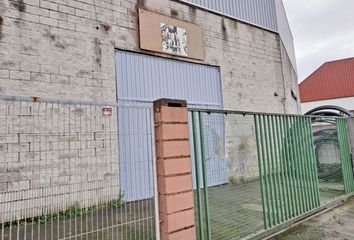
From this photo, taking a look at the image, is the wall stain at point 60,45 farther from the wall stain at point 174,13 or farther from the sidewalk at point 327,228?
the sidewalk at point 327,228

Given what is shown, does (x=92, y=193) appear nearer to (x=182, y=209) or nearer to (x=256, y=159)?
(x=182, y=209)

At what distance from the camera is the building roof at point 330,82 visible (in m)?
23.5

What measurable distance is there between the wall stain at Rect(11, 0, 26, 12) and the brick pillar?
356cm

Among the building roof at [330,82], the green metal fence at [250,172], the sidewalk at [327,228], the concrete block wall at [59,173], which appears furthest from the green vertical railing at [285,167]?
the building roof at [330,82]

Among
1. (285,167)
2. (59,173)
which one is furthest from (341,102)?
(59,173)

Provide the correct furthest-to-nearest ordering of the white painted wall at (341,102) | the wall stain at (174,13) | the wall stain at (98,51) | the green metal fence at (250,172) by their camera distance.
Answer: the white painted wall at (341,102)
the wall stain at (174,13)
the wall stain at (98,51)
the green metal fence at (250,172)

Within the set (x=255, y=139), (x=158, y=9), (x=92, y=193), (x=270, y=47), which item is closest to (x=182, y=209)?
(x=92, y=193)

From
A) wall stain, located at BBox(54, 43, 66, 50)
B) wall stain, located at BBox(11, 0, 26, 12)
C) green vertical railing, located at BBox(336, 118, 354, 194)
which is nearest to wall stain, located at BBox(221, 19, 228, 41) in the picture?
green vertical railing, located at BBox(336, 118, 354, 194)

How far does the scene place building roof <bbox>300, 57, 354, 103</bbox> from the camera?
2353 centimetres

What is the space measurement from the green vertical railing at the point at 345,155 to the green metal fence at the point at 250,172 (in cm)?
110

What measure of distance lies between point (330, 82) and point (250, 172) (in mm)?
24857

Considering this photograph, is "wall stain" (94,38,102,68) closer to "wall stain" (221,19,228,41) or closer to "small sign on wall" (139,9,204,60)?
"small sign on wall" (139,9,204,60)

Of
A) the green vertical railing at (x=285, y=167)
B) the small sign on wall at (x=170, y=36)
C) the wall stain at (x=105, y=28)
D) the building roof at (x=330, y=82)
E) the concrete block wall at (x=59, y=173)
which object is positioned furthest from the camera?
the building roof at (x=330, y=82)

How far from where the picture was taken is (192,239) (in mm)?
2902
